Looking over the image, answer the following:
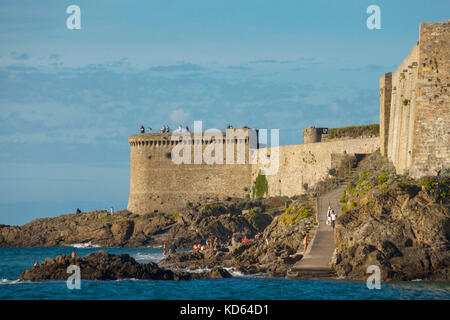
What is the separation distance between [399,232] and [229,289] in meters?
6.34

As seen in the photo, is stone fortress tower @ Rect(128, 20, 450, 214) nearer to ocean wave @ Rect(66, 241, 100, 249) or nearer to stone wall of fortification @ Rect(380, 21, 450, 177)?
stone wall of fortification @ Rect(380, 21, 450, 177)

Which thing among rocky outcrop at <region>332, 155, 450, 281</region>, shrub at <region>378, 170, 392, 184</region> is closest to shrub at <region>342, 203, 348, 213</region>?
rocky outcrop at <region>332, 155, 450, 281</region>

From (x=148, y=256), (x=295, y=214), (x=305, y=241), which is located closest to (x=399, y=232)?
(x=305, y=241)

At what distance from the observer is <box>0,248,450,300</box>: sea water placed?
27219 millimetres

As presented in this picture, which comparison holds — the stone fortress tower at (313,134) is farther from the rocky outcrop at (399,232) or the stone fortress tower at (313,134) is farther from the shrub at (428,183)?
the shrub at (428,183)

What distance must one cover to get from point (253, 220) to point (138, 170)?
550 inches

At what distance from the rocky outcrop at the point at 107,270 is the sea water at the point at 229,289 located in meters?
0.30

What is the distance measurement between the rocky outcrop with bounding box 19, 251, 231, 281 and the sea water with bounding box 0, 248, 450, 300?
304mm

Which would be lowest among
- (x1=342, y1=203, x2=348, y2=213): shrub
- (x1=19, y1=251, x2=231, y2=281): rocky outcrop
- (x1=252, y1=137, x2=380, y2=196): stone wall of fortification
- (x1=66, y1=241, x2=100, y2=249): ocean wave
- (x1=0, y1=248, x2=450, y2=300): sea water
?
(x1=66, y1=241, x2=100, y2=249): ocean wave

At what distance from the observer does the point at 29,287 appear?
31531 mm

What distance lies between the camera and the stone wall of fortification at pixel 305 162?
45719 millimetres

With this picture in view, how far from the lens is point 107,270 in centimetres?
3228

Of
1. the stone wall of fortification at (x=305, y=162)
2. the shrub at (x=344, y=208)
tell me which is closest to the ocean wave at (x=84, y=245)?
the stone wall of fortification at (x=305, y=162)
